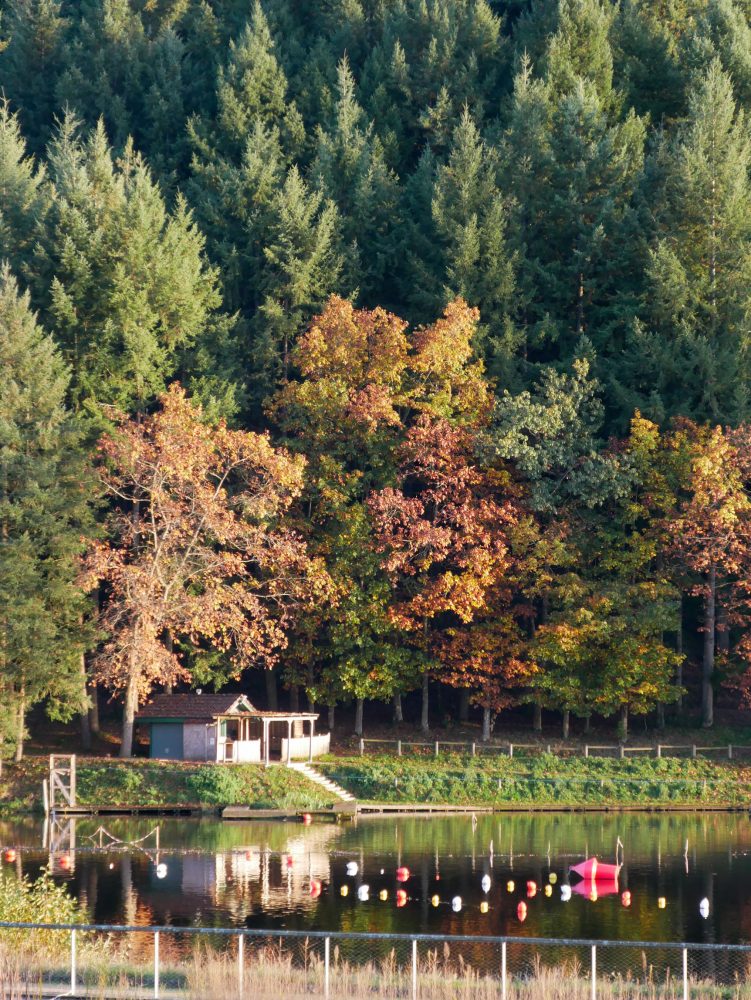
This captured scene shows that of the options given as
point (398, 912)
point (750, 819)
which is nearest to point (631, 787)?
point (750, 819)

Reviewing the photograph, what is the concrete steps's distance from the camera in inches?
2344

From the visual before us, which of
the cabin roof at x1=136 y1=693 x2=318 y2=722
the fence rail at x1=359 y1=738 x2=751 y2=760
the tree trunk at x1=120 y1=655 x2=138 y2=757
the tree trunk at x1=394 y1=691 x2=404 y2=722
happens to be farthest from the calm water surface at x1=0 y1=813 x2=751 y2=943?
the tree trunk at x1=394 y1=691 x2=404 y2=722

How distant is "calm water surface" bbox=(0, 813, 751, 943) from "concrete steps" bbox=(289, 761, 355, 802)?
3278 millimetres

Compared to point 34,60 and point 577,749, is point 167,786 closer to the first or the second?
point 577,749

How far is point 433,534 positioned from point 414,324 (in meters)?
16.9

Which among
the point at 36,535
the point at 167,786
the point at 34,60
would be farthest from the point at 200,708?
the point at 34,60

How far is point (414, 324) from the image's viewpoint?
8006cm

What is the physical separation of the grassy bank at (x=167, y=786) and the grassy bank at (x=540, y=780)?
3372 mm

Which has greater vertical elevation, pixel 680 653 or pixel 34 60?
pixel 34 60

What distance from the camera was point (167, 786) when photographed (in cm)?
5906

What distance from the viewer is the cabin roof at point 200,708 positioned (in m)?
64.9

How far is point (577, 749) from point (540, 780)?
201 inches

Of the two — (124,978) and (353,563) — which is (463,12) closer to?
(353,563)

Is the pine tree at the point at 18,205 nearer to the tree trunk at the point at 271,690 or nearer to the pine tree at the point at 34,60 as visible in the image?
the pine tree at the point at 34,60
